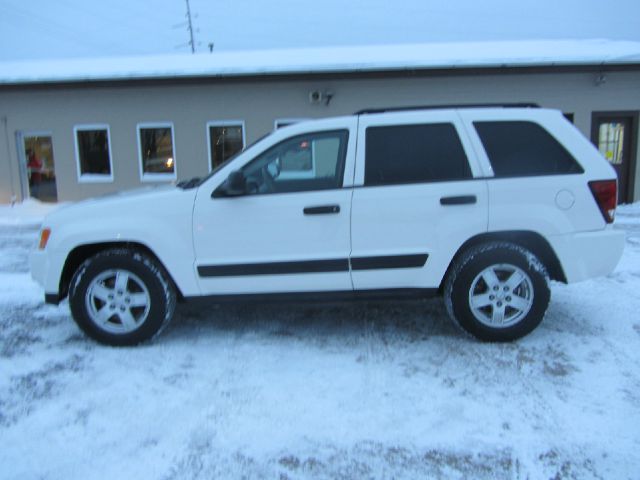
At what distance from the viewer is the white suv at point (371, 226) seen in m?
4.41

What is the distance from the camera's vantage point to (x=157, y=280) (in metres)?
4.50

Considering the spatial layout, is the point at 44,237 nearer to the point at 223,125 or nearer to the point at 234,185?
the point at 234,185

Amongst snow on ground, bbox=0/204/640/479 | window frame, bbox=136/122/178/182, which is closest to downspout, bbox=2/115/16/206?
window frame, bbox=136/122/178/182

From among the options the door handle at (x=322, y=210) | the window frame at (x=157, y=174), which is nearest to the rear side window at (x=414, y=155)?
the door handle at (x=322, y=210)

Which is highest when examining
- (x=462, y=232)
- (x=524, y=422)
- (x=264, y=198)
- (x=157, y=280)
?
(x=264, y=198)

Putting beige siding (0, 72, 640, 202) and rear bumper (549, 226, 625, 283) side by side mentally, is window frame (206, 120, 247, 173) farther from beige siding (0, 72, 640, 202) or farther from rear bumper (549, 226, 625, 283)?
rear bumper (549, 226, 625, 283)

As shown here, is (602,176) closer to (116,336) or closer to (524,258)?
(524,258)

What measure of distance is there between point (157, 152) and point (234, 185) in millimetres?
10133

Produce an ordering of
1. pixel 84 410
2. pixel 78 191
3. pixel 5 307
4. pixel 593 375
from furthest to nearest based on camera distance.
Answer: pixel 78 191, pixel 5 307, pixel 593 375, pixel 84 410

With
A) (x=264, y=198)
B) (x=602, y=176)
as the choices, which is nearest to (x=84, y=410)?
(x=264, y=198)

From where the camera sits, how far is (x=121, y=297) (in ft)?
15.0

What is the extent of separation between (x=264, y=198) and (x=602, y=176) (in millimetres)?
2700

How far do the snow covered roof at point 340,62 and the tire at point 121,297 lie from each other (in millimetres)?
9002

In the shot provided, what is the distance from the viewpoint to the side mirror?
4.33 m
